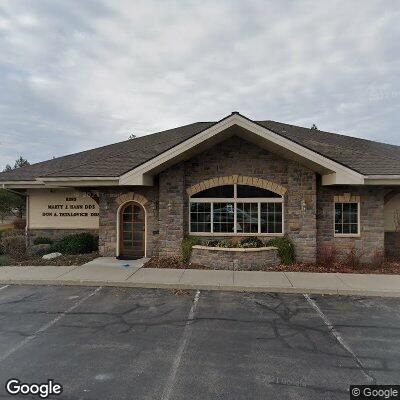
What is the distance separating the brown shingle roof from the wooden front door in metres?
1.74

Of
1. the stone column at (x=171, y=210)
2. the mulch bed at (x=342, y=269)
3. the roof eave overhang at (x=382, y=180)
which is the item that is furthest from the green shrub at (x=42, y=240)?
the roof eave overhang at (x=382, y=180)

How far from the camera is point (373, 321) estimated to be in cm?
614

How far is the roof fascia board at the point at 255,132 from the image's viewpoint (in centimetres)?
966

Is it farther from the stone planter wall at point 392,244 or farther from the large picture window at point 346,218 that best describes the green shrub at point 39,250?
the stone planter wall at point 392,244

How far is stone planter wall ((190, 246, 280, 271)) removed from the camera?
32.9 feet

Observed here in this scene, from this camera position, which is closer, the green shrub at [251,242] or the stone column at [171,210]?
the green shrub at [251,242]

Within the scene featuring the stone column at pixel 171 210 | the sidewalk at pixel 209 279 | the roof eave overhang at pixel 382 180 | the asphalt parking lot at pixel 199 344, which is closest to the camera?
the asphalt parking lot at pixel 199 344

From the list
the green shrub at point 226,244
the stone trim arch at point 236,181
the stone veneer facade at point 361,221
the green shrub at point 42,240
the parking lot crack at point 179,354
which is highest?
the stone trim arch at point 236,181

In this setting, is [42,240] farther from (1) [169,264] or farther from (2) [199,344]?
(2) [199,344]

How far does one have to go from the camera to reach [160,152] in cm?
1034

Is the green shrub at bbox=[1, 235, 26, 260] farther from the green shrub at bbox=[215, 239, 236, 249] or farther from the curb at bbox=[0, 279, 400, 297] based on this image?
the green shrub at bbox=[215, 239, 236, 249]

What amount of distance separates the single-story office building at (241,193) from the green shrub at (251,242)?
0.37 metres

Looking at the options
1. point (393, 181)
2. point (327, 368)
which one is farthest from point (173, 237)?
point (393, 181)

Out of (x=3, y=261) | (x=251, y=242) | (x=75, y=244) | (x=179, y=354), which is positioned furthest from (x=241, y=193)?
(x=3, y=261)
